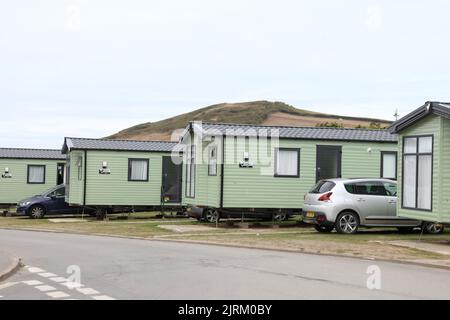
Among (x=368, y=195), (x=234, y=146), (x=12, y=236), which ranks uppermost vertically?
(x=234, y=146)

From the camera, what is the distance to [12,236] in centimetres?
2094

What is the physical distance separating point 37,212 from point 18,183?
6237mm

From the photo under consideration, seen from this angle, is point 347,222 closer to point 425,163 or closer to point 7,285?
point 425,163

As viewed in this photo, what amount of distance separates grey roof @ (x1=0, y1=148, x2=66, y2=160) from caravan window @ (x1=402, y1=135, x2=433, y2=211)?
→ 896 inches

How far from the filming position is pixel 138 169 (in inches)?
1224

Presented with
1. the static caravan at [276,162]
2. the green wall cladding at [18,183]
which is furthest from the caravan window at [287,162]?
the green wall cladding at [18,183]

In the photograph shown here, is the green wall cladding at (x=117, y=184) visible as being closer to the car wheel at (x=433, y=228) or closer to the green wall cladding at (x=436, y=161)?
the car wheel at (x=433, y=228)

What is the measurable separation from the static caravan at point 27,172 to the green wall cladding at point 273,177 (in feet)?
49.2

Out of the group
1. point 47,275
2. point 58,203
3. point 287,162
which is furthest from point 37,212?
point 47,275

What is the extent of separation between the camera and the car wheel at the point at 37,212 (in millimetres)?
31348

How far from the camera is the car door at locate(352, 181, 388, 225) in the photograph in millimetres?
20781
